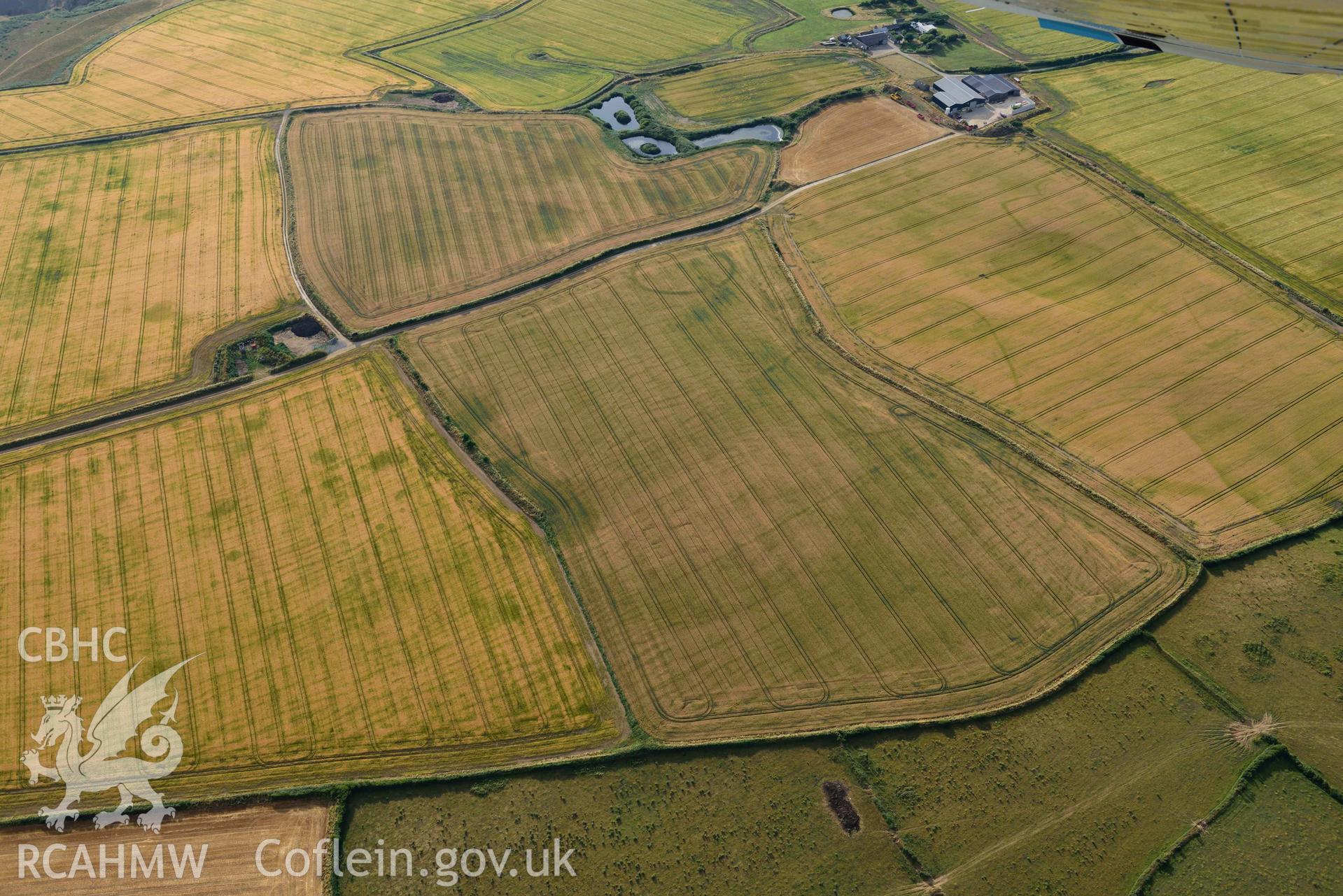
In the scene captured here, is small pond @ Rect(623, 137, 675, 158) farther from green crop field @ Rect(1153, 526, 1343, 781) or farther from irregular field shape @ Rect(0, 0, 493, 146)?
green crop field @ Rect(1153, 526, 1343, 781)

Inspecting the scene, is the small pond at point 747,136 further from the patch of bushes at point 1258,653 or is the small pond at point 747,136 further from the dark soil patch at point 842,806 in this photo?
the dark soil patch at point 842,806

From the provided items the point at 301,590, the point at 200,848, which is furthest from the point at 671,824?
the point at 301,590

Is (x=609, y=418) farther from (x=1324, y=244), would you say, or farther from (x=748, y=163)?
(x=1324, y=244)

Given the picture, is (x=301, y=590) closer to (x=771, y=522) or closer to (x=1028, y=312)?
(x=771, y=522)

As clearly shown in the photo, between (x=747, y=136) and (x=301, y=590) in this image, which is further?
(x=747, y=136)

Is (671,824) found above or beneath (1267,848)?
beneath

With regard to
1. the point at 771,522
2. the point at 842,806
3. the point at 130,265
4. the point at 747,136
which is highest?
the point at 747,136

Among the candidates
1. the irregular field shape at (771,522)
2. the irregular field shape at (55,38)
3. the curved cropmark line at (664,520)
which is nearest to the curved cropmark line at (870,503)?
the irregular field shape at (771,522)

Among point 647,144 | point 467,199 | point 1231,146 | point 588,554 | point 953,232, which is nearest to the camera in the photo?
point 588,554
